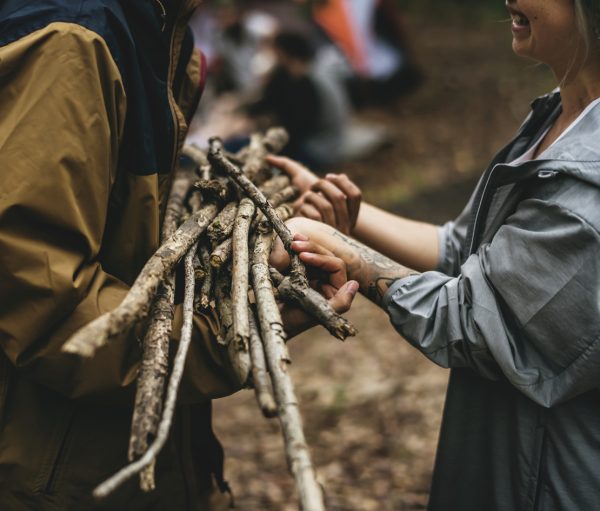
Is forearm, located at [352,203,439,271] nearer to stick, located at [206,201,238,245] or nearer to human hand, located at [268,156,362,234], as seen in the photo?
human hand, located at [268,156,362,234]

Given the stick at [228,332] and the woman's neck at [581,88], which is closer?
the stick at [228,332]

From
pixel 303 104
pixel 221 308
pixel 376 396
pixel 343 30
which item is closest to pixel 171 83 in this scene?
pixel 221 308

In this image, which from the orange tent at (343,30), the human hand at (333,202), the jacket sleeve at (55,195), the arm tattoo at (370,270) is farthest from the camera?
the orange tent at (343,30)

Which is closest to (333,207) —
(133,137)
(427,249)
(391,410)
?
(427,249)

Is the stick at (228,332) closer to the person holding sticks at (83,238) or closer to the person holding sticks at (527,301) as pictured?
the person holding sticks at (83,238)

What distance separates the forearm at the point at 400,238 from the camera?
2.68 meters

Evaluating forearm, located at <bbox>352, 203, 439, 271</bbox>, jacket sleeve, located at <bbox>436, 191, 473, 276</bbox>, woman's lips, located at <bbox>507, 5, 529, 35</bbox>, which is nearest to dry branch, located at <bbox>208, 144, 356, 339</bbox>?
forearm, located at <bbox>352, 203, 439, 271</bbox>

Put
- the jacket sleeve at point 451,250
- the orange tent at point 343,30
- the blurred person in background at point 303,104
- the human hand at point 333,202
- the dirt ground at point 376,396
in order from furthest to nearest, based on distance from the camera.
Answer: the orange tent at point 343,30 < the blurred person in background at point 303,104 < the dirt ground at point 376,396 < the jacket sleeve at point 451,250 < the human hand at point 333,202

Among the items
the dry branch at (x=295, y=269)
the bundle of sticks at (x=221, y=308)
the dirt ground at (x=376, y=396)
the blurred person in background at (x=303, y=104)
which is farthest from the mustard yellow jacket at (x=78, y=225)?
the blurred person in background at (x=303, y=104)

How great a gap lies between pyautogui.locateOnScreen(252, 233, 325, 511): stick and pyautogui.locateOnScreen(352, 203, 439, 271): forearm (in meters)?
0.80

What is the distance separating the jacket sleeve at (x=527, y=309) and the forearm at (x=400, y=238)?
593 mm

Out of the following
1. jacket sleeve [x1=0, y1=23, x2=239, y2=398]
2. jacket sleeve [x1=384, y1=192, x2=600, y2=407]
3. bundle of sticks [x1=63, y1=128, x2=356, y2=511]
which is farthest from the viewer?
jacket sleeve [x1=384, y1=192, x2=600, y2=407]

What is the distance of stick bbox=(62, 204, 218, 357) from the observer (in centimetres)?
140

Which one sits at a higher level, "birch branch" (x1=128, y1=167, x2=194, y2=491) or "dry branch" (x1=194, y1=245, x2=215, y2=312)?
"dry branch" (x1=194, y1=245, x2=215, y2=312)
